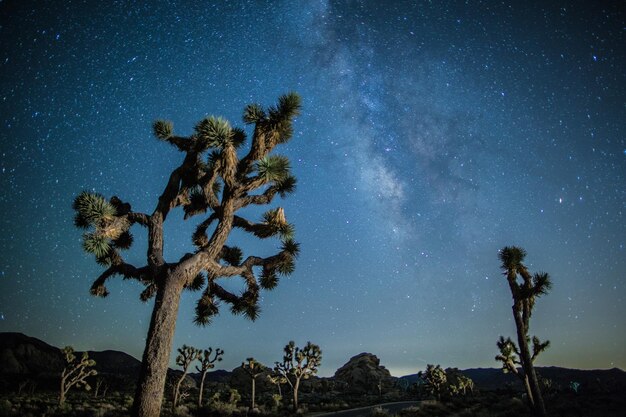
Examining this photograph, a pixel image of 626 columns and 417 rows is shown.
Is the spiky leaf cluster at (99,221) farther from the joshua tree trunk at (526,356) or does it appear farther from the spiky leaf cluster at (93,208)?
the joshua tree trunk at (526,356)

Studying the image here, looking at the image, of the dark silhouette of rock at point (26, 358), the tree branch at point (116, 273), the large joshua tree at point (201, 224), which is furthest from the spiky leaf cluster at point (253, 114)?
the dark silhouette of rock at point (26, 358)

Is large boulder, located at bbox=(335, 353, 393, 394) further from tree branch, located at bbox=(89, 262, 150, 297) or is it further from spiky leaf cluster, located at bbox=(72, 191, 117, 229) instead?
spiky leaf cluster, located at bbox=(72, 191, 117, 229)

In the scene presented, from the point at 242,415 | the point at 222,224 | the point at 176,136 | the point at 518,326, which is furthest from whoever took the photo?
the point at 242,415

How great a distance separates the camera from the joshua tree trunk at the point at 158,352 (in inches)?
201

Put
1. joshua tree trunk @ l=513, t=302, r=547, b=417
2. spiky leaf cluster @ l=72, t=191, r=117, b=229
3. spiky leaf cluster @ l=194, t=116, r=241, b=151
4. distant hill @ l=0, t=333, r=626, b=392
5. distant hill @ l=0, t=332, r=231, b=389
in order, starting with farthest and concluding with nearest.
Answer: distant hill @ l=0, t=333, r=626, b=392
distant hill @ l=0, t=332, r=231, b=389
joshua tree trunk @ l=513, t=302, r=547, b=417
spiky leaf cluster @ l=194, t=116, r=241, b=151
spiky leaf cluster @ l=72, t=191, r=117, b=229

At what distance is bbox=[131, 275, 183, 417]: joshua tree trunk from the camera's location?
511 centimetres

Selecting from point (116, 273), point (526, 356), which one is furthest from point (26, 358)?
point (526, 356)

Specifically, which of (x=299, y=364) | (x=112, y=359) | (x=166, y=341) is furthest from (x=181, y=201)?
(x=112, y=359)

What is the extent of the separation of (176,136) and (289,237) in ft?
14.1

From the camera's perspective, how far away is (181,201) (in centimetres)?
788

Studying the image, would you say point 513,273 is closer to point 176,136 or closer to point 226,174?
point 226,174

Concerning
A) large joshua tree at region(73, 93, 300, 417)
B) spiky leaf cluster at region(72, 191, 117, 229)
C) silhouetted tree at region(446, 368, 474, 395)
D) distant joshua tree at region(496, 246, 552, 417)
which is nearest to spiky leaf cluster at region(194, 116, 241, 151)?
large joshua tree at region(73, 93, 300, 417)

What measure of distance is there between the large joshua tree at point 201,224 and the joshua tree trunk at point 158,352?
0.05 ft

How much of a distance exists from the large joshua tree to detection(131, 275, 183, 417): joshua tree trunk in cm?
2
